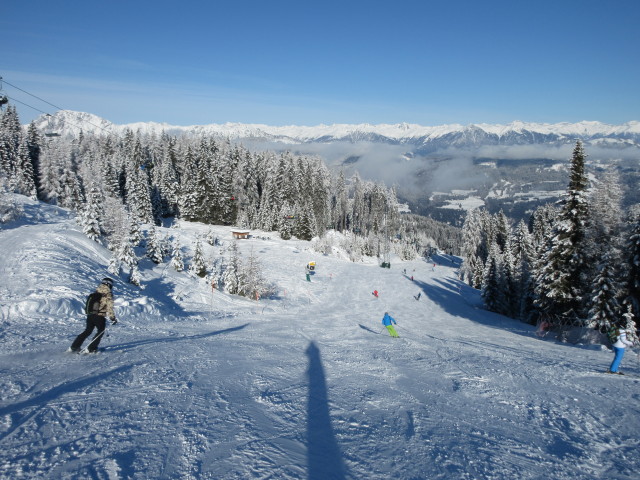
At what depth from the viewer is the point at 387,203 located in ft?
359

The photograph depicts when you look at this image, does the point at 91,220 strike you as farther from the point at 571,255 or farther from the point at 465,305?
the point at 465,305

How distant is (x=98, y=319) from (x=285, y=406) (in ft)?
18.2

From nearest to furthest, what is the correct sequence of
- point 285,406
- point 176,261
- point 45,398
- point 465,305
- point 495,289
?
point 45,398 → point 285,406 → point 176,261 → point 495,289 → point 465,305

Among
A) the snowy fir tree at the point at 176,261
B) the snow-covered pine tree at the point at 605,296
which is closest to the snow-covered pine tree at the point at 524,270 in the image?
the snow-covered pine tree at the point at 605,296

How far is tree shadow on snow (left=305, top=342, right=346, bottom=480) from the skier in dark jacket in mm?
5617

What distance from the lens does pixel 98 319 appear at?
905 cm

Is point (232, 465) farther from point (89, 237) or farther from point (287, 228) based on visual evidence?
point (287, 228)

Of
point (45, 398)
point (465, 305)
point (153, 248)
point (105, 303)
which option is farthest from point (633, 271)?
point (153, 248)

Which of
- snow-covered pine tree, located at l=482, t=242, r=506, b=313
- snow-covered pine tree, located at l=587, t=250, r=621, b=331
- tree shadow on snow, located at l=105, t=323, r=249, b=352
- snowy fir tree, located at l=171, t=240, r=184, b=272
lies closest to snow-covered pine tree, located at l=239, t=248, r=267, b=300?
snowy fir tree, located at l=171, t=240, r=184, b=272

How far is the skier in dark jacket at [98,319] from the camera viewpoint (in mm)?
8867

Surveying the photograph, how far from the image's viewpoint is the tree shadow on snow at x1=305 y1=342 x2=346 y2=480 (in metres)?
5.05

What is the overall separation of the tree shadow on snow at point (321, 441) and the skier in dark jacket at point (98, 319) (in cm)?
562

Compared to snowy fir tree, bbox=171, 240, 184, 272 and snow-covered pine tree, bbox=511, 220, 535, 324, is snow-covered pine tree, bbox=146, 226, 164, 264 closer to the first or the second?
snowy fir tree, bbox=171, 240, 184, 272

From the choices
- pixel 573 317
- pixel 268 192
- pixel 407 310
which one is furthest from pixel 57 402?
pixel 268 192
